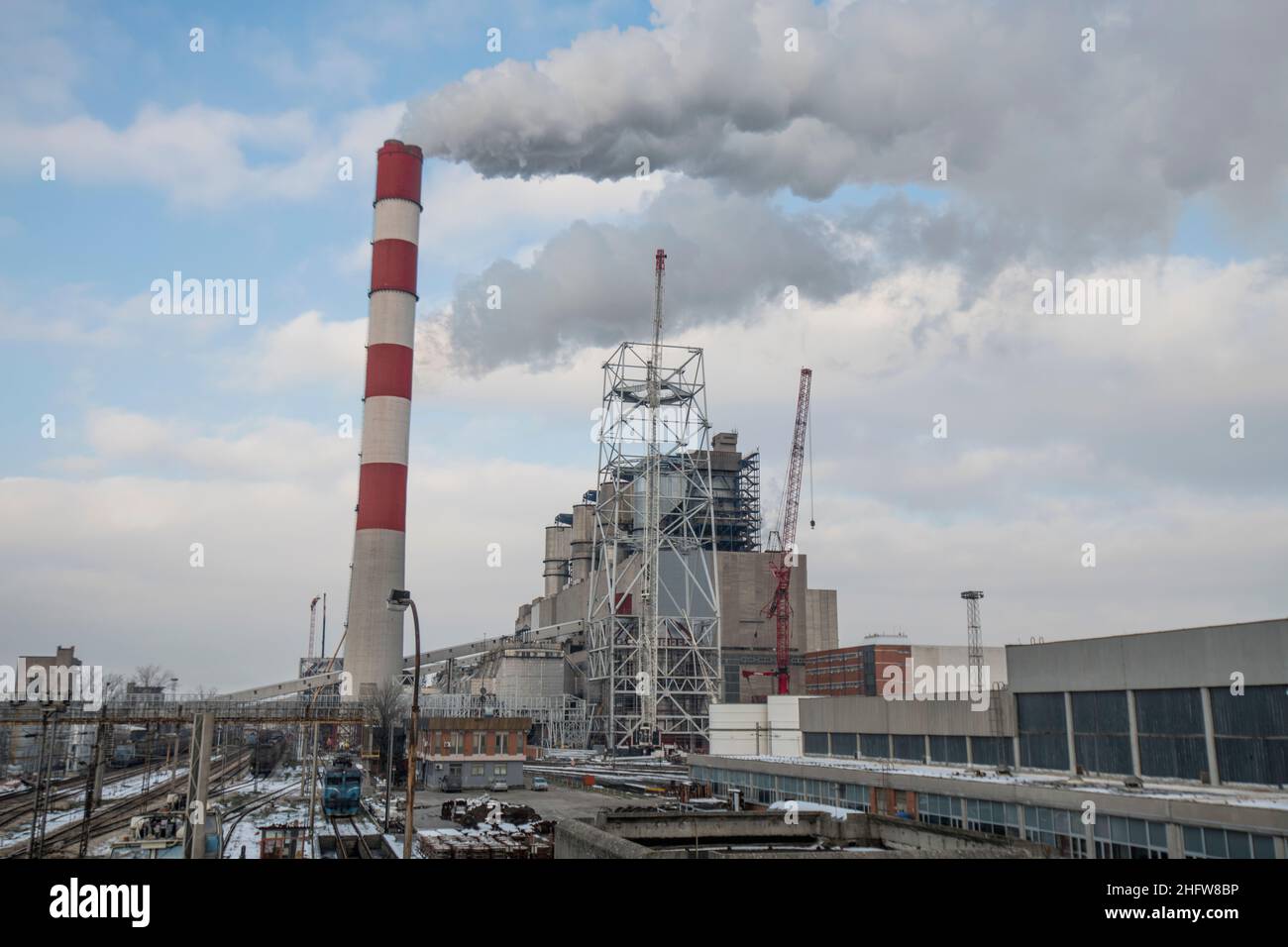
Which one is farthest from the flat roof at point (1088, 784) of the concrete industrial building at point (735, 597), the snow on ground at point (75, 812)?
the concrete industrial building at point (735, 597)

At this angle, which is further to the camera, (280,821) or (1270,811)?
(280,821)

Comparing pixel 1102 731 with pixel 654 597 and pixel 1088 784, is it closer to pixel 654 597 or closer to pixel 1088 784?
pixel 1088 784

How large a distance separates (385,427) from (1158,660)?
63.8 meters

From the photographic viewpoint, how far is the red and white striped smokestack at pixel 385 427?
3098 inches

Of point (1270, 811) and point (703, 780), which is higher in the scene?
point (1270, 811)

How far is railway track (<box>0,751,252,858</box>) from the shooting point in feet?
119

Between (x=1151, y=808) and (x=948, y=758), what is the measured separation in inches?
563

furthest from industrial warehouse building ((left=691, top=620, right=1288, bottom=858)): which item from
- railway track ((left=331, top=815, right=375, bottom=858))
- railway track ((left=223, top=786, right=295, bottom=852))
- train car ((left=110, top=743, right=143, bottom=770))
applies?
train car ((left=110, top=743, right=143, bottom=770))

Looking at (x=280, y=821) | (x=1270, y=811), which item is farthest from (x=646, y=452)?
(x=1270, y=811)
